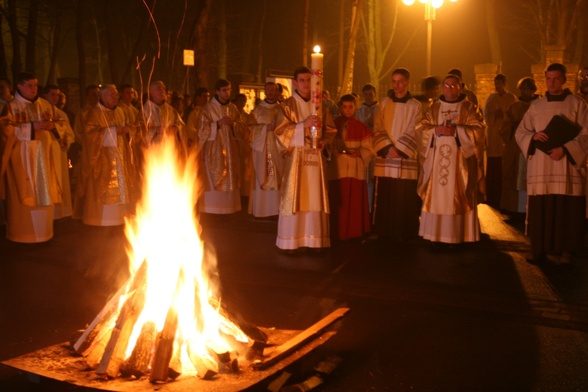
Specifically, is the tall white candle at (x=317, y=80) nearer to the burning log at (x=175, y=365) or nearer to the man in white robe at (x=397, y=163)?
the man in white robe at (x=397, y=163)

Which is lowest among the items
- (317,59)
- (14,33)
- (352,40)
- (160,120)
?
(160,120)

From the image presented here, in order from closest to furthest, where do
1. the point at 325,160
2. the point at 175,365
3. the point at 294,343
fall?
1. the point at 175,365
2. the point at 294,343
3. the point at 325,160

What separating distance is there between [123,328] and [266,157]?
25.3 ft

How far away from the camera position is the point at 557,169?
28.4 feet

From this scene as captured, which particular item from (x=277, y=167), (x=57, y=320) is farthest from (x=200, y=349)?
(x=277, y=167)

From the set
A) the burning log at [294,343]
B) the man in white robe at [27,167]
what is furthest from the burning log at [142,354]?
the man in white robe at [27,167]

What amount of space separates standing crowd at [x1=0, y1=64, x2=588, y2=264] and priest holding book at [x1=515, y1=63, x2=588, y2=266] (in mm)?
12

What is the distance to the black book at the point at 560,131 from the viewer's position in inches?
335

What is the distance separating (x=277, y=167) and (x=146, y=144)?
7.66ft

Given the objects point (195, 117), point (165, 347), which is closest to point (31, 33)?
point (195, 117)

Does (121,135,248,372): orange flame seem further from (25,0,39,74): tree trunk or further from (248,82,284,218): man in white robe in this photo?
(25,0,39,74): tree trunk

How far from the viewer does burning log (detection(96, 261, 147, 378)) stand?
476 cm

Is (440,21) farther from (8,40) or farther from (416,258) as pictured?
(416,258)

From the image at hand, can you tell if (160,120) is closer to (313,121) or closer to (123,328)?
(313,121)
